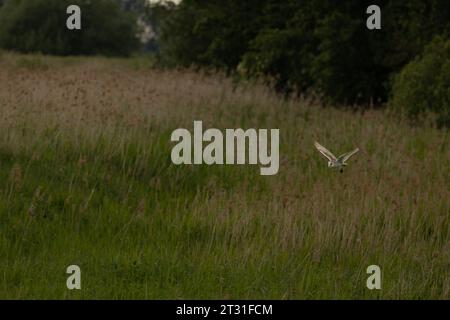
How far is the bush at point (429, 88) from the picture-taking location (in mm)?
11398

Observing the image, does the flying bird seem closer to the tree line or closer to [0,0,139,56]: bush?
the tree line

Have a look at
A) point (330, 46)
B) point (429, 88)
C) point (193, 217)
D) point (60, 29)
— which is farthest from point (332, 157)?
point (60, 29)

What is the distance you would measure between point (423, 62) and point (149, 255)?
26.5 feet

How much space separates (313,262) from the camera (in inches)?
216

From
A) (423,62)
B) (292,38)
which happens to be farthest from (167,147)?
(292,38)

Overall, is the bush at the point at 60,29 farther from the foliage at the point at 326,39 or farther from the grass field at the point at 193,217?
the grass field at the point at 193,217

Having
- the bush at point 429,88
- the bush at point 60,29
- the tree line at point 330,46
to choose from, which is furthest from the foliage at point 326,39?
the bush at point 60,29

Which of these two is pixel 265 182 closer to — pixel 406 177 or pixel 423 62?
pixel 406 177

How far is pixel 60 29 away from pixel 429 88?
3077 cm

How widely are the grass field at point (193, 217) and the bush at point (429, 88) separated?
210cm

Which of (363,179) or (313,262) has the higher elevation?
(363,179)

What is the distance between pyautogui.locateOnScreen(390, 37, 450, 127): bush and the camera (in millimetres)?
11398

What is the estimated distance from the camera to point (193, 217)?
243 inches

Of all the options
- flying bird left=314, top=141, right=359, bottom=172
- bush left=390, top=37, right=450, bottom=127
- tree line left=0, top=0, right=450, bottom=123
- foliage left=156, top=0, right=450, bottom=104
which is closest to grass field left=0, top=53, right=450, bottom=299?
flying bird left=314, top=141, right=359, bottom=172
